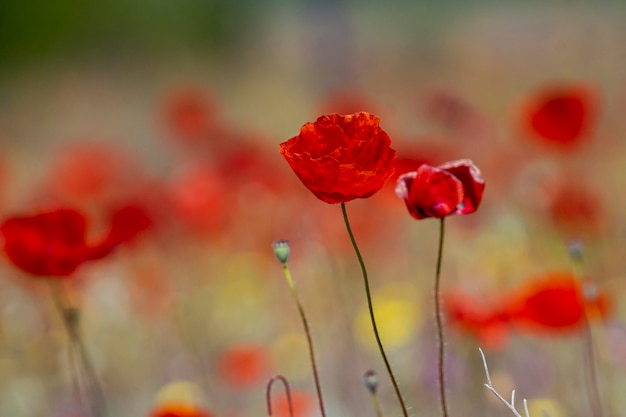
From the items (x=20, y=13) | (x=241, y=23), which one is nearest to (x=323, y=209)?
(x=241, y=23)

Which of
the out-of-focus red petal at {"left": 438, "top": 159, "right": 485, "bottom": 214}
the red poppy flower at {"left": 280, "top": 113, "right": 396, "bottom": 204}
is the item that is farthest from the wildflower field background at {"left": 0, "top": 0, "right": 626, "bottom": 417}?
the red poppy flower at {"left": 280, "top": 113, "right": 396, "bottom": 204}

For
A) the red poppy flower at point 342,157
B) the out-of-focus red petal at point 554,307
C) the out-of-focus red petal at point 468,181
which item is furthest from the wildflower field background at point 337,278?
the red poppy flower at point 342,157

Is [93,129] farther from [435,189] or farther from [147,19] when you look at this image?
[435,189]

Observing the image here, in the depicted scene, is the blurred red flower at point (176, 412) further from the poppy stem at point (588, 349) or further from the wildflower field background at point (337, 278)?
the poppy stem at point (588, 349)

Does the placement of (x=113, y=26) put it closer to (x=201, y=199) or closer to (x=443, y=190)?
(x=201, y=199)

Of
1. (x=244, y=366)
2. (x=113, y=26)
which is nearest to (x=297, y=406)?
(x=244, y=366)

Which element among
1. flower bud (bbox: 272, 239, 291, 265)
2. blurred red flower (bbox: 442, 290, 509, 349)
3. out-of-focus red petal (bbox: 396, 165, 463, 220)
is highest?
out-of-focus red petal (bbox: 396, 165, 463, 220)

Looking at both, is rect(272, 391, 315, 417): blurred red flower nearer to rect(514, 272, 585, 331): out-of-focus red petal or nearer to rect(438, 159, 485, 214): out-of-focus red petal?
rect(514, 272, 585, 331): out-of-focus red petal
